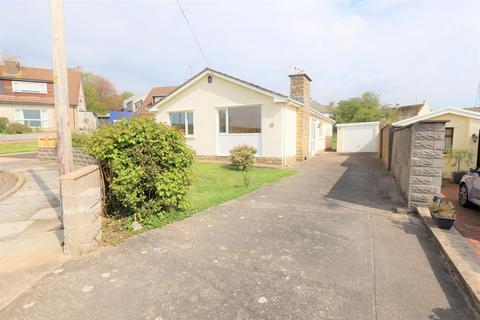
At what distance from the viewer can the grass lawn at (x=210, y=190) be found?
15.9ft

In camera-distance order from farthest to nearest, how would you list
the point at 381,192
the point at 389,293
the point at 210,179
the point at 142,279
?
the point at 210,179 < the point at 381,192 < the point at 142,279 < the point at 389,293

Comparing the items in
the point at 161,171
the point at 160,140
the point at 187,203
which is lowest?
the point at 187,203

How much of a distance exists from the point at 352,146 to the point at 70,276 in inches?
1010

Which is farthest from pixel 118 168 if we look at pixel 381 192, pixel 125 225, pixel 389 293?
pixel 381 192

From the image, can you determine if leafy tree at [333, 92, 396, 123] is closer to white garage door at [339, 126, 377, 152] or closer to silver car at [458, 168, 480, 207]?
white garage door at [339, 126, 377, 152]

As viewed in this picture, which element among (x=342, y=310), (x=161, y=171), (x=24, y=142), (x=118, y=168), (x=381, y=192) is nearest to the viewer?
(x=342, y=310)

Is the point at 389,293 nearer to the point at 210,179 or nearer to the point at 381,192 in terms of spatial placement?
the point at 381,192

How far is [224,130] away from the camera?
15.1 m

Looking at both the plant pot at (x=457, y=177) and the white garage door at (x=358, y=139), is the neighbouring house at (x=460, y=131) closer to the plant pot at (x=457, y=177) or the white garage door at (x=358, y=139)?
the plant pot at (x=457, y=177)

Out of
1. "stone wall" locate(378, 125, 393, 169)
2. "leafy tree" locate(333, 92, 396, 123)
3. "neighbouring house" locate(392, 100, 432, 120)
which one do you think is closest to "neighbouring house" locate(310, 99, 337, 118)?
"leafy tree" locate(333, 92, 396, 123)

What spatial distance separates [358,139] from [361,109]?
16.5 metres

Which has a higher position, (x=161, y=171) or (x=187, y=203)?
(x=161, y=171)

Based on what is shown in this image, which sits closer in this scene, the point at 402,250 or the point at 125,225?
the point at 402,250

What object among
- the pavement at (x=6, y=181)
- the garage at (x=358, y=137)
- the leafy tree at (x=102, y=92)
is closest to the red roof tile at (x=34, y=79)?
the leafy tree at (x=102, y=92)
